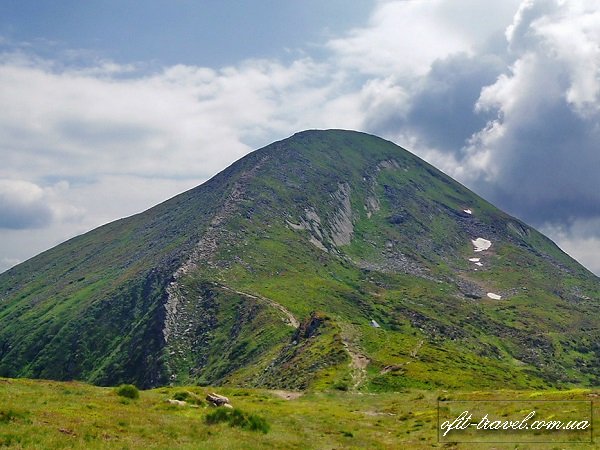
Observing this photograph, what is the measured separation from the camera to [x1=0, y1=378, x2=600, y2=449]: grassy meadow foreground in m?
27.2

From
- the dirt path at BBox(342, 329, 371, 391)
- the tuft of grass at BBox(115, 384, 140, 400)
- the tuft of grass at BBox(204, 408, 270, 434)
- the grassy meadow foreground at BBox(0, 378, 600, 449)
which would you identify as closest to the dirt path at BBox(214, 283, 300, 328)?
the dirt path at BBox(342, 329, 371, 391)

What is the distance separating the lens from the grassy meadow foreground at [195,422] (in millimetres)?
27234

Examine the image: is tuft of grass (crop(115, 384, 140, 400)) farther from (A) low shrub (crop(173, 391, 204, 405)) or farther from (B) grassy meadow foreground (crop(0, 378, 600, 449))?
(A) low shrub (crop(173, 391, 204, 405))

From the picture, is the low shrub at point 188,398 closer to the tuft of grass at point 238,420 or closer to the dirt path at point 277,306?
the tuft of grass at point 238,420

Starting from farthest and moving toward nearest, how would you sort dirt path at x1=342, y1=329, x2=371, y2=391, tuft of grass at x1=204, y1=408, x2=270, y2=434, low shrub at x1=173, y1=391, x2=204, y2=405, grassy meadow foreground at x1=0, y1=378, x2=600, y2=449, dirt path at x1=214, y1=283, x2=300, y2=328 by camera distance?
dirt path at x1=214, y1=283, x2=300, y2=328
dirt path at x1=342, y1=329, x2=371, y2=391
low shrub at x1=173, y1=391, x2=204, y2=405
tuft of grass at x1=204, y1=408, x2=270, y2=434
grassy meadow foreground at x1=0, y1=378, x2=600, y2=449

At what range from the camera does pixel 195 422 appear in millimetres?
35031

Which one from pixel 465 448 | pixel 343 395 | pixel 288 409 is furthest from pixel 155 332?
pixel 465 448

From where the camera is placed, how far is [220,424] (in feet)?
116

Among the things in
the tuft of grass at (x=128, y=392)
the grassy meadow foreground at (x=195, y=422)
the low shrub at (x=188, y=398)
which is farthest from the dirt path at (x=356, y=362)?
the tuft of grass at (x=128, y=392)

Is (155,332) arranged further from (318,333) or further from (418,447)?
(418,447)

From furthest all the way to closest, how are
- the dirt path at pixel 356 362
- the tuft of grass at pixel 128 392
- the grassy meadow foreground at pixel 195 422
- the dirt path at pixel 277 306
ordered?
the dirt path at pixel 277 306
the dirt path at pixel 356 362
the tuft of grass at pixel 128 392
the grassy meadow foreground at pixel 195 422

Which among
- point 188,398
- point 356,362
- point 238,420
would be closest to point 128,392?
point 188,398

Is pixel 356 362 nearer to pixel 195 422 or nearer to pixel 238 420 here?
pixel 238 420

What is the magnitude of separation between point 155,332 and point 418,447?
139 m
